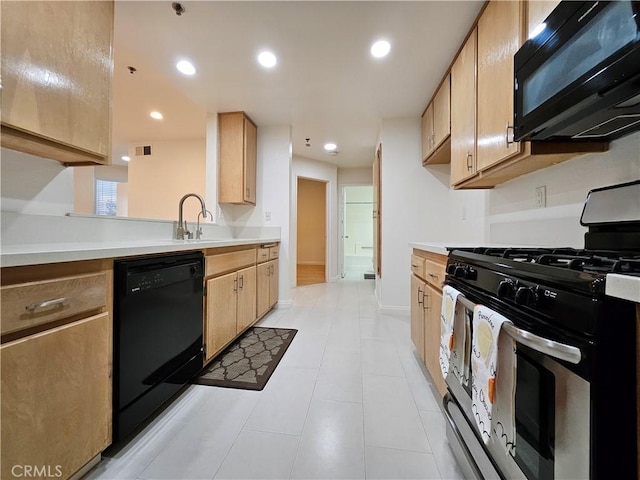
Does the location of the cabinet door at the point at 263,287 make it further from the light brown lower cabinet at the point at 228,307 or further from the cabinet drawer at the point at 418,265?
the cabinet drawer at the point at 418,265

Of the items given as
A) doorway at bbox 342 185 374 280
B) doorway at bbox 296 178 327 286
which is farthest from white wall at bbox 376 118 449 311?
doorway at bbox 342 185 374 280

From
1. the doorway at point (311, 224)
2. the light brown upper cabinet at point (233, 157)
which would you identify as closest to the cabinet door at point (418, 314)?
the light brown upper cabinet at point (233, 157)

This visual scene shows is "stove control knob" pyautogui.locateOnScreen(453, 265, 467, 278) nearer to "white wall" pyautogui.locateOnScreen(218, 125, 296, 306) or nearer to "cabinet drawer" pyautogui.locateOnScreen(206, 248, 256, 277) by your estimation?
"cabinet drawer" pyautogui.locateOnScreen(206, 248, 256, 277)

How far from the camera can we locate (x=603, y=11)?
2.53 ft

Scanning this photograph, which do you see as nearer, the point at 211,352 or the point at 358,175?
the point at 211,352

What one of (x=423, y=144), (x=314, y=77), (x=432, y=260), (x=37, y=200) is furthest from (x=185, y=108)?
(x=432, y=260)

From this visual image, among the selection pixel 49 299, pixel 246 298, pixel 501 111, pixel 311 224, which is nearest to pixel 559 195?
pixel 501 111

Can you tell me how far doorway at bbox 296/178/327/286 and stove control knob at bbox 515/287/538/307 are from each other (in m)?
6.62

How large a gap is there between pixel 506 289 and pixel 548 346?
22cm

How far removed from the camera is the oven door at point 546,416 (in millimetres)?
562

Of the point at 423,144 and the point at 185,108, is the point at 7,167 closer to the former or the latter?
the point at 185,108

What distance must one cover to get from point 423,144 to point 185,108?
3.04 meters

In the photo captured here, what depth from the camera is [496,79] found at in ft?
4.83

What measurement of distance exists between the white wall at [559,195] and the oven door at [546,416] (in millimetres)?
930
